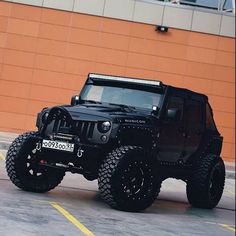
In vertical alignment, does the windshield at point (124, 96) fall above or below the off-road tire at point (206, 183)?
above

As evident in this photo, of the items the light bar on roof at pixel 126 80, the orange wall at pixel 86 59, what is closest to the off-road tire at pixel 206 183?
the light bar on roof at pixel 126 80

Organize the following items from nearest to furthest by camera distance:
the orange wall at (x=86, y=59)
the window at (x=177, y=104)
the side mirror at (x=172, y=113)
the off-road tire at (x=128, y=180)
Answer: the off-road tire at (x=128, y=180), the side mirror at (x=172, y=113), the window at (x=177, y=104), the orange wall at (x=86, y=59)

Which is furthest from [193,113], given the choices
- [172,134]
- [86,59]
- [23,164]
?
[86,59]

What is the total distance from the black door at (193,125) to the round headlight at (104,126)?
1988mm

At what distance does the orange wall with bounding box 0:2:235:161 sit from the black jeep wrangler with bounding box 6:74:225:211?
1335cm

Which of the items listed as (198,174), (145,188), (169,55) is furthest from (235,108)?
(145,188)

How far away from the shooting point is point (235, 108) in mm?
25016

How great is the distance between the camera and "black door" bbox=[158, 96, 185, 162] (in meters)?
9.81

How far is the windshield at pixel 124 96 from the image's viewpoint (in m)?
10.0

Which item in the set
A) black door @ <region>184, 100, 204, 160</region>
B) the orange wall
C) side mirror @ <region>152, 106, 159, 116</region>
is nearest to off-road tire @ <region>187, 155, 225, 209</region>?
black door @ <region>184, 100, 204, 160</region>

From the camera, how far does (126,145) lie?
9.20 meters

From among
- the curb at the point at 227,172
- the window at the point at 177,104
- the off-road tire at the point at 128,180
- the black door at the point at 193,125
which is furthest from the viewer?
the curb at the point at 227,172

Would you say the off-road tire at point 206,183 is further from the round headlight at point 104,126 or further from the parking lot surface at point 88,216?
the round headlight at point 104,126

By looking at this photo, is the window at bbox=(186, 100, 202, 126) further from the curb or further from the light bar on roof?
the curb
